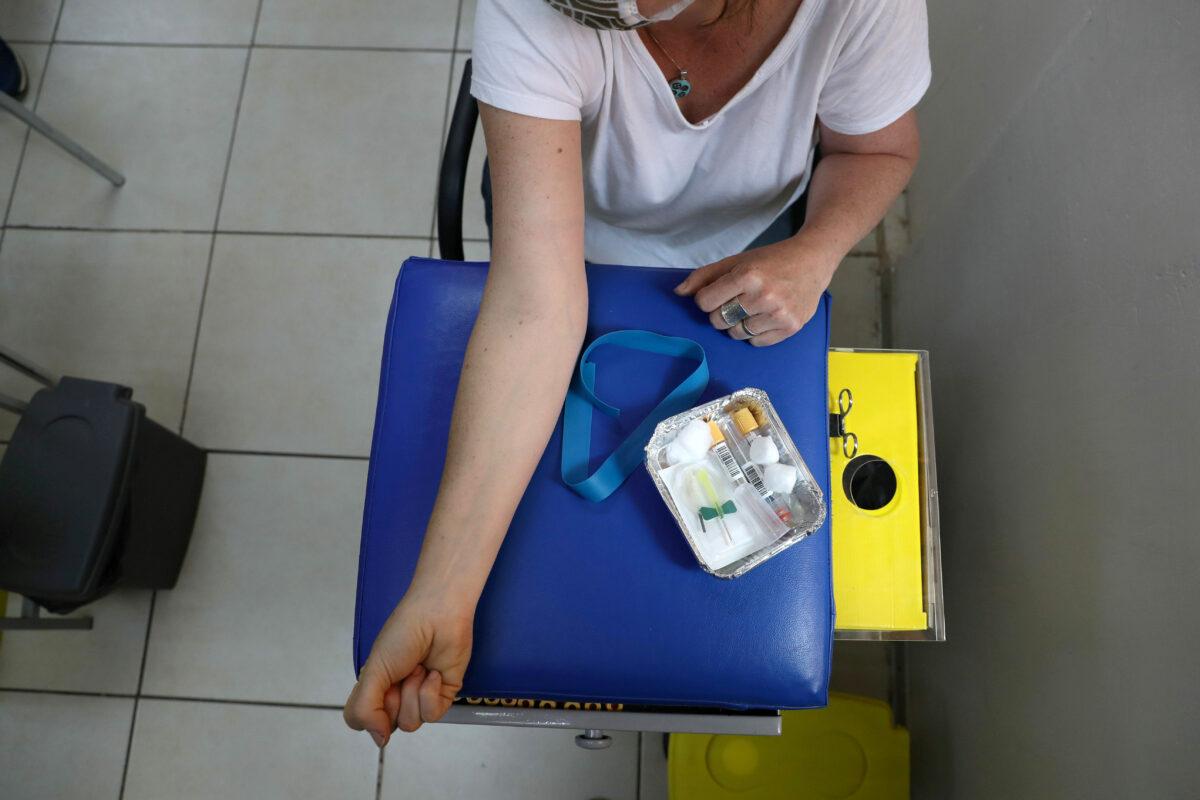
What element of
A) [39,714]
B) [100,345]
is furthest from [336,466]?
[39,714]

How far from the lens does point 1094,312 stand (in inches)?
31.7

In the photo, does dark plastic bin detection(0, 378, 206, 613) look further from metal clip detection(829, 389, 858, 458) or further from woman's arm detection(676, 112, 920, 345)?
metal clip detection(829, 389, 858, 458)

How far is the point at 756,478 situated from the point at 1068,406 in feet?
1.36

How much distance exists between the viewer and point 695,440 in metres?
0.74

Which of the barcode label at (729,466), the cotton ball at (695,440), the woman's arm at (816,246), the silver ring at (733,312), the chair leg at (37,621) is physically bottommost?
the chair leg at (37,621)

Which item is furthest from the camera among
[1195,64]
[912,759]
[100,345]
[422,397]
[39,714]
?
[100,345]

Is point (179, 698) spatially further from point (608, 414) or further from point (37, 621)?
point (608, 414)

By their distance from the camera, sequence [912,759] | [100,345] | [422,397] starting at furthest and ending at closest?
[100,345], [912,759], [422,397]

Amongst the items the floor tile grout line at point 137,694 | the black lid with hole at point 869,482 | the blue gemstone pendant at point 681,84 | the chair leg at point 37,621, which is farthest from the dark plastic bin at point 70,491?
the black lid with hole at point 869,482

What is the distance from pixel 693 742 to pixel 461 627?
0.66 metres

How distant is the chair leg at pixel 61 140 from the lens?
153 centimetres

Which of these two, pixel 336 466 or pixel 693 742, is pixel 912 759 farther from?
pixel 336 466

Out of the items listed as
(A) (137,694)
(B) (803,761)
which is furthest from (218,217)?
(B) (803,761)

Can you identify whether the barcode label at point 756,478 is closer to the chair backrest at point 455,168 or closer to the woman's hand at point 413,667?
the woman's hand at point 413,667
